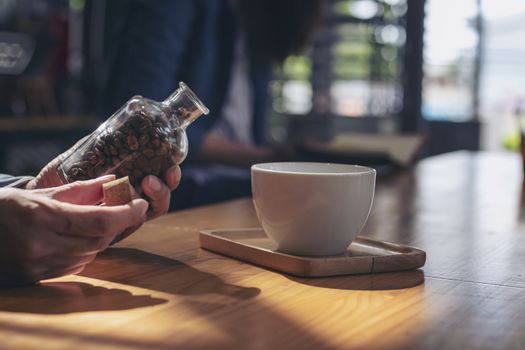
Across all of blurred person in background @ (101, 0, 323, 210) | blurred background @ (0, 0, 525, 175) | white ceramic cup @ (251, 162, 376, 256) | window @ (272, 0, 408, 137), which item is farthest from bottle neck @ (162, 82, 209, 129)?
window @ (272, 0, 408, 137)

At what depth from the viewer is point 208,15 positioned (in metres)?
2.75

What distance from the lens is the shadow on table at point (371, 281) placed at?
850 mm

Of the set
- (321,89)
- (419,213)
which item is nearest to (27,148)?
(321,89)

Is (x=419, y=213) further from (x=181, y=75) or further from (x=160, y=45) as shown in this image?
(x=181, y=75)

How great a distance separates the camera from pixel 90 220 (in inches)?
31.0

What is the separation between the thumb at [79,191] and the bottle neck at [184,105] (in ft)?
0.44

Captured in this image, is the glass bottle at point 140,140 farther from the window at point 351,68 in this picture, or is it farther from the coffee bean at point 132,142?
the window at point 351,68

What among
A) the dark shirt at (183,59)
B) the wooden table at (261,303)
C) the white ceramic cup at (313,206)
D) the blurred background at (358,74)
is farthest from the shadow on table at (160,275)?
the blurred background at (358,74)

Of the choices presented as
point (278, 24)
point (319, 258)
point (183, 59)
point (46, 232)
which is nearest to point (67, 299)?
point (46, 232)

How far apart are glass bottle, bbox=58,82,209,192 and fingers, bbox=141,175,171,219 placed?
1 cm

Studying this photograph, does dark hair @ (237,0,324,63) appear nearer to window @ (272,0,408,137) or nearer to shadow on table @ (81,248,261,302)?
window @ (272,0,408,137)

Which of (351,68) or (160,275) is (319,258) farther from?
(351,68)

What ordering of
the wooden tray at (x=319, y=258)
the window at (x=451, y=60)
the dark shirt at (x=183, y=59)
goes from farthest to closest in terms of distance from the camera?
1. the window at (x=451, y=60)
2. the dark shirt at (x=183, y=59)
3. the wooden tray at (x=319, y=258)

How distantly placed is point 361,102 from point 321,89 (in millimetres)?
311
